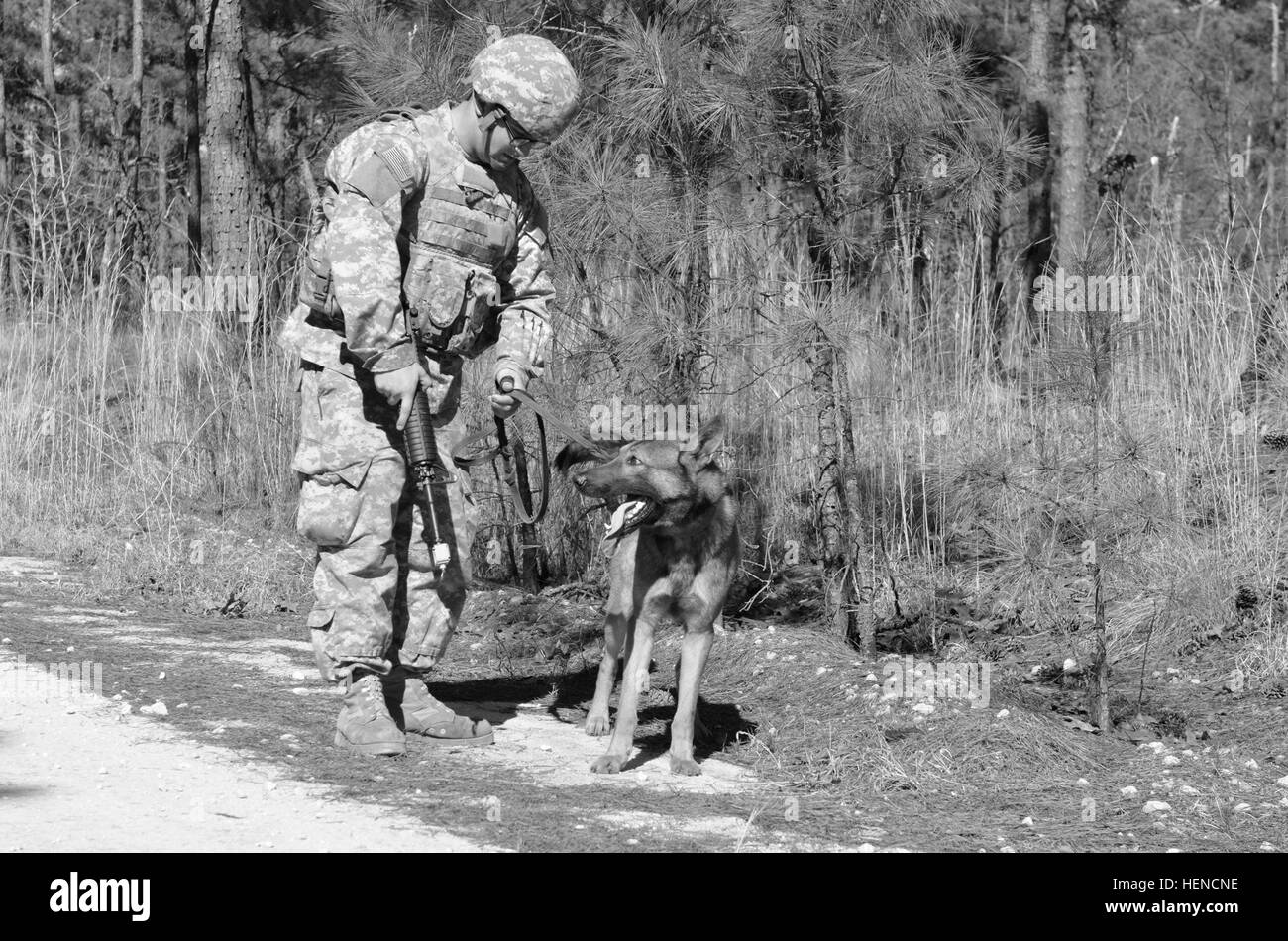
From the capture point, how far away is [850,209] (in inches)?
273

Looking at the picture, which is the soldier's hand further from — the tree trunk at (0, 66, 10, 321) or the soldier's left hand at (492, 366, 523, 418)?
the tree trunk at (0, 66, 10, 321)

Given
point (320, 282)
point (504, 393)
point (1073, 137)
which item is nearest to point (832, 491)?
point (504, 393)

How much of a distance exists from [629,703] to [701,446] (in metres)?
1.04

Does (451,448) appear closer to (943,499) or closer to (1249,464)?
(943,499)

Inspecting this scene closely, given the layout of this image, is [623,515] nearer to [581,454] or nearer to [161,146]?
[581,454]

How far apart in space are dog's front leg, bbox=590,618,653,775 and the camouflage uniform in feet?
2.34

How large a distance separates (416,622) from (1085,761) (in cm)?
255

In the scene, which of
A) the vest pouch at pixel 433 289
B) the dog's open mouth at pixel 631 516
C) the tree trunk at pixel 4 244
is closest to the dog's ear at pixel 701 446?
the dog's open mouth at pixel 631 516

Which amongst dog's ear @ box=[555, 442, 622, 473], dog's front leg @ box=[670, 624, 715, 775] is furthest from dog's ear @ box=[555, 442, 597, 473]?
dog's front leg @ box=[670, 624, 715, 775]

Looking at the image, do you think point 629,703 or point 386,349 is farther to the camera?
point 629,703

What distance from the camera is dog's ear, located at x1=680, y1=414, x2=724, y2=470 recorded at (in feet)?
17.8

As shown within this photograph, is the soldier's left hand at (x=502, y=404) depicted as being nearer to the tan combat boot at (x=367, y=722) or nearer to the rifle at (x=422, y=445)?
the rifle at (x=422, y=445)

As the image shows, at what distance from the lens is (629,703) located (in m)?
5.14

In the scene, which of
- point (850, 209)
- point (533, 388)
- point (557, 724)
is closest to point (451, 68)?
point (533, 388)
